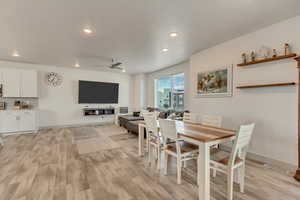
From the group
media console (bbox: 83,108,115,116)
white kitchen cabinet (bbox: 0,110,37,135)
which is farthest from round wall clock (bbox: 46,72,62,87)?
media console (bbox: 83,108,115,116)

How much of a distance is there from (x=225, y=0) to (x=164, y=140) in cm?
228

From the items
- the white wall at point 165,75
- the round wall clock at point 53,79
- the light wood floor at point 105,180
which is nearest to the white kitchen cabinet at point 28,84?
the round wall clock at point 53,79

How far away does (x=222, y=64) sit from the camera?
11.6 feet

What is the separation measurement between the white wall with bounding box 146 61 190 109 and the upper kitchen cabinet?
4864 millimetres

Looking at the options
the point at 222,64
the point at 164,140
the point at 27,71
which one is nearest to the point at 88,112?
the point at 27,71

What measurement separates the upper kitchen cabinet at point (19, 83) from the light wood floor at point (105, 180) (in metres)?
2.71

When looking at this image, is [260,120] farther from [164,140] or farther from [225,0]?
[225,0]

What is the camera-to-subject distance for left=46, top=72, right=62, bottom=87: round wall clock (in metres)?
5.96

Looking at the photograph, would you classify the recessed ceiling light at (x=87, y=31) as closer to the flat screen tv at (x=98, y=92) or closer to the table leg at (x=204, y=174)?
the table leg at (x=204, y=174)

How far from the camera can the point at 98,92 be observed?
6902 millimetres

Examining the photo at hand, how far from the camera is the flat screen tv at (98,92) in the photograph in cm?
657

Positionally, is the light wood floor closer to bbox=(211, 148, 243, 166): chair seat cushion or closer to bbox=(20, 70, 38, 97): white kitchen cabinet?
bbox=(211, 148, 243, 166): chair seat cushion

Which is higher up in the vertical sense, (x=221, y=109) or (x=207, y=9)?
(x=207, y=9)

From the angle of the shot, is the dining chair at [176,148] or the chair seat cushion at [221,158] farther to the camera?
the dining chair at [176,148]
